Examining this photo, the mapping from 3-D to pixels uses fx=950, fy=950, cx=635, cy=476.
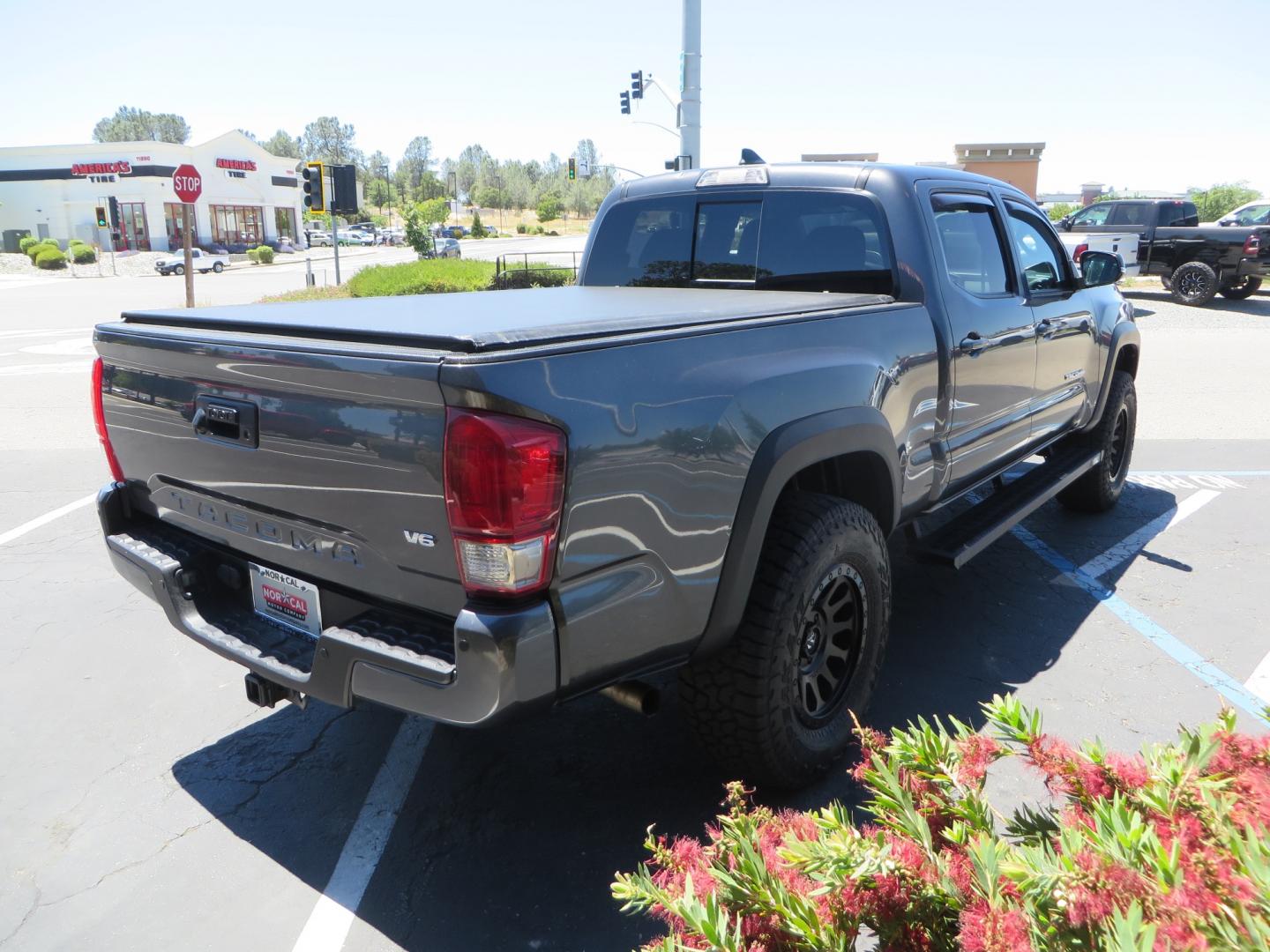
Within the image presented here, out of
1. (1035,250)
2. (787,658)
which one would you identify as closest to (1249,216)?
(1035,250)

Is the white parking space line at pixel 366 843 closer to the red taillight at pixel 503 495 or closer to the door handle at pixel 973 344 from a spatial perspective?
the red taillight at pixel 503 495

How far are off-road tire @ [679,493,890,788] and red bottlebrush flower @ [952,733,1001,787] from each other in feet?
3.87

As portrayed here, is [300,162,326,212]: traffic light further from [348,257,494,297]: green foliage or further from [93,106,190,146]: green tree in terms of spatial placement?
[93,106,190,146]: green tree

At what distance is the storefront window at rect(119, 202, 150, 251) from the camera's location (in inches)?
2430

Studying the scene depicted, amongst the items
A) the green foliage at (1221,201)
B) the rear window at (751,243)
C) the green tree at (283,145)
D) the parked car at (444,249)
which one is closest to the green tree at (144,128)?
the green tree at (283,145)

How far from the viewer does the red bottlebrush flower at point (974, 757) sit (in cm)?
161

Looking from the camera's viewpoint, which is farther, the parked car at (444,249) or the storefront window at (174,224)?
the storefront window at (174,224)

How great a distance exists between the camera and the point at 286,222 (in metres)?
75.1

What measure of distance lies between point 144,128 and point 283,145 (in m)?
20.7

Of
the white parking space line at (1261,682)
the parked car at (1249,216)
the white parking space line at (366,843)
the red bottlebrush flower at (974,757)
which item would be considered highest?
the parked car at (1249,216)

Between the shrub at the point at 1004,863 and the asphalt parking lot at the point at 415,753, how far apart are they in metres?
1.22

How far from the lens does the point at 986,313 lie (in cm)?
417

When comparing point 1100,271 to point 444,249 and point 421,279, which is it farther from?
point 444,249

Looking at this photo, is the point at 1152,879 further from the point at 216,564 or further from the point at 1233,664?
the point at 1233,664
